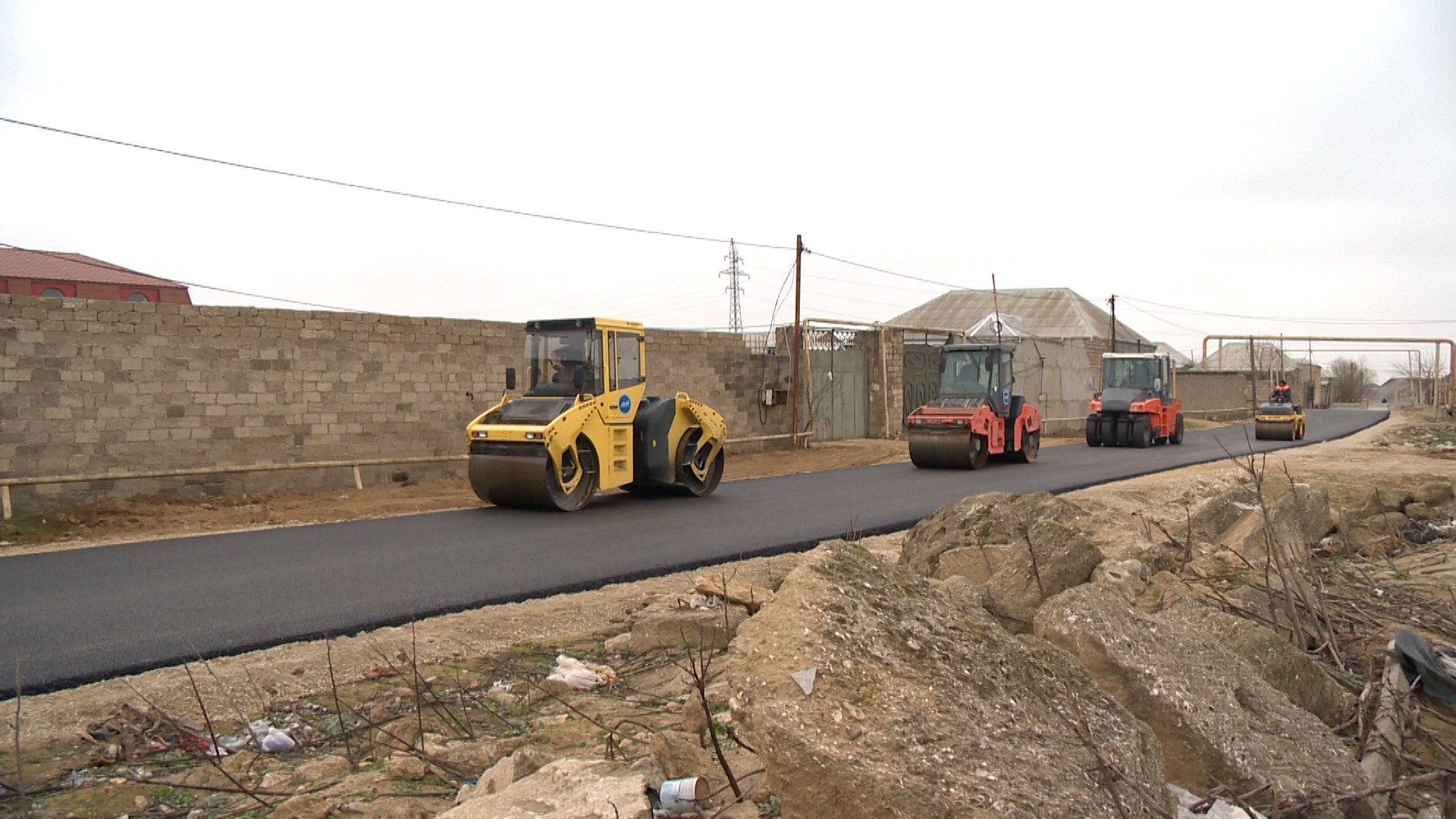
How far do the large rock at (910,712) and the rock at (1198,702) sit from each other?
0.35m

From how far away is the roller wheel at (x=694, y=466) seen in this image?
1458cm

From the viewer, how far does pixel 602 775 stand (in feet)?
11.1

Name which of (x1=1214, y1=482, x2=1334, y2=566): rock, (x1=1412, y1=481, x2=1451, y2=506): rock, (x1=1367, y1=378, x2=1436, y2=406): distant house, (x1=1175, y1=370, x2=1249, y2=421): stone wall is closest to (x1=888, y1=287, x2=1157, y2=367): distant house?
(x1=1175, y1=370, x2=1249, y2=421): stone wall

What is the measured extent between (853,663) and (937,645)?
431mm

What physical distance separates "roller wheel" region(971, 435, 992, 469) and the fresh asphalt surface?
2.91 meters

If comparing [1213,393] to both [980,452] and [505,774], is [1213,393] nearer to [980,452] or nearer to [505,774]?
[980,452]

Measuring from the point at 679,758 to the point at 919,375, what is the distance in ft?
83.2

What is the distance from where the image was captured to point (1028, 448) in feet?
66.6

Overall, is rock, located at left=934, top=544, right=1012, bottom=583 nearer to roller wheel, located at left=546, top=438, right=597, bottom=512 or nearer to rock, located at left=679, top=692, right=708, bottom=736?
rock, located at left=679, top=692, right=708, bottom=736

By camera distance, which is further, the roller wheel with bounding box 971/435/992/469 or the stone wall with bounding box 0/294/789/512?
the roller wheel with bounding box 971/435/992/469

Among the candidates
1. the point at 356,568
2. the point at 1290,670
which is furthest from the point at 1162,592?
the point at 356,568

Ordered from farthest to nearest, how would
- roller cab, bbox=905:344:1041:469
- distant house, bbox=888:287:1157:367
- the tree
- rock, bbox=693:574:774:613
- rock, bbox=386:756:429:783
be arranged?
the tree < distant house, bbox=888:287:1157:367 < roller cab, bbox=905:344:1041:469 < rock, bbox=693:574:774:613 < rock, bbox=386:756:429:783

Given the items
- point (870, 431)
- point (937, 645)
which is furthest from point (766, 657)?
point (870, 431)

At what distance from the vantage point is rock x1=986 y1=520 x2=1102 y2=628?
243 inches
